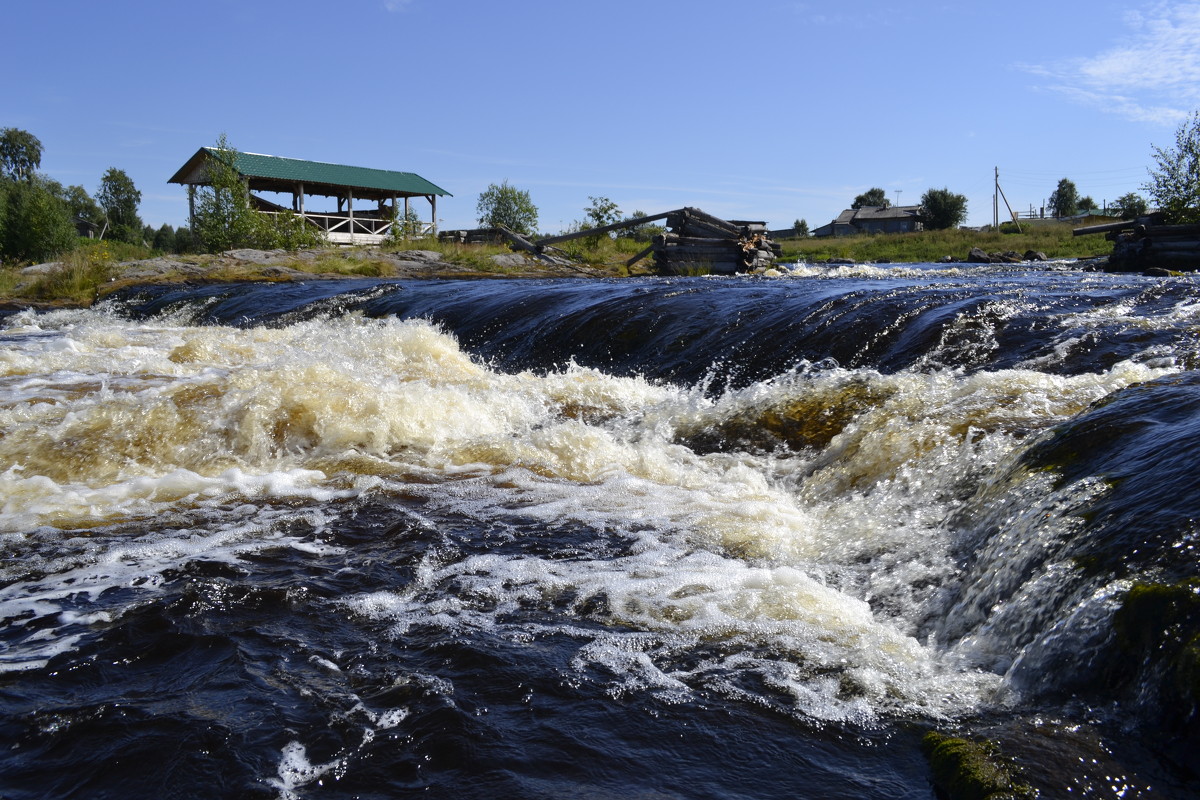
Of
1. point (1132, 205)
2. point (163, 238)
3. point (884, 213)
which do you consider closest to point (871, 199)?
point (884, 213)

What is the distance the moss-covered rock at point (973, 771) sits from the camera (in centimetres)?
207

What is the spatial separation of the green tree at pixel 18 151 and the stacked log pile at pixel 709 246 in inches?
2927

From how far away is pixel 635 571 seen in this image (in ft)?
12.9

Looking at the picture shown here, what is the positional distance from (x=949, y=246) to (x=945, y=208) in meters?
20.7

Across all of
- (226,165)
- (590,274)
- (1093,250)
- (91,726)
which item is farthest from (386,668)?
(1093,250)

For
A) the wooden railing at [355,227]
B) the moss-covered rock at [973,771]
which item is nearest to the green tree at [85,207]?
the wooden railing at [355,227]

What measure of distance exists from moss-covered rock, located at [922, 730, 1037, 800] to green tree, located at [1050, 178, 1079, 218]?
239 ft

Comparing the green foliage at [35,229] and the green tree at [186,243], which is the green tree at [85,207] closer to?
the green tree at [186,243]

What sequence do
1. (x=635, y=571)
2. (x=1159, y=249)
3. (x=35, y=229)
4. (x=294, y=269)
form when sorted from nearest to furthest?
1. (x=635, y=571)
2. (x=1159, y=249)
3. (x=294, y=269)
4. (x=35, y=229)

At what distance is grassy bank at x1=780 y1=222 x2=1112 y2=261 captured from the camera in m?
31.2

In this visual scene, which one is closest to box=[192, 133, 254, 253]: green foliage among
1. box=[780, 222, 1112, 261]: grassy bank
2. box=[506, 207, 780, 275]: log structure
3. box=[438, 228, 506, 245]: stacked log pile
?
box=[438, 228, 506, 245]: stacked log pile

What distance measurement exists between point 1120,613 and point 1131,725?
382 millimetres

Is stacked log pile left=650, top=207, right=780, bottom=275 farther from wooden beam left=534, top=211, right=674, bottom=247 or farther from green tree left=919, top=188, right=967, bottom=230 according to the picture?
green tree left=919, top=188, right=967, bottom=230

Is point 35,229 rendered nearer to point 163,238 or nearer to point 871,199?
point 163,238
